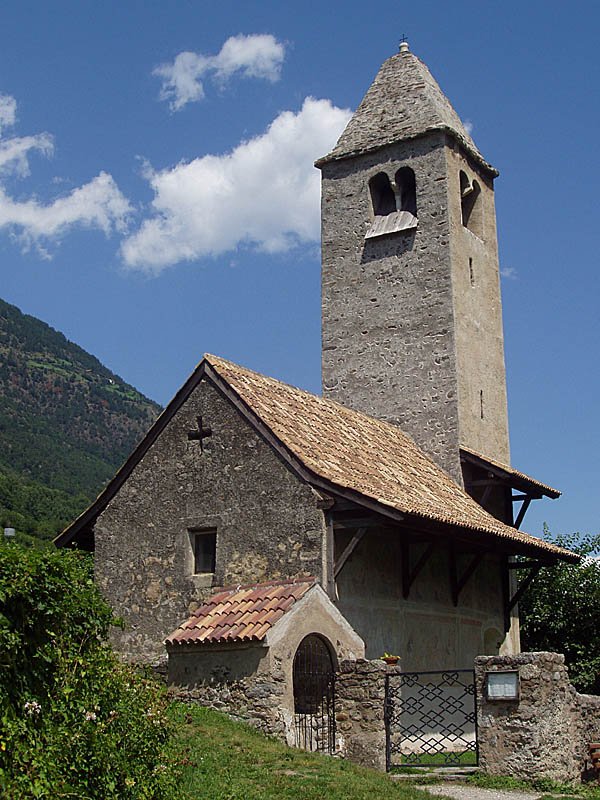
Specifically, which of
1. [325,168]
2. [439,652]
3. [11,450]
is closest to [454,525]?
[439,652]

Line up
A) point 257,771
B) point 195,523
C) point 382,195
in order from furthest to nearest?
1. point 382,195
2. point 195,523
3. point 257,771

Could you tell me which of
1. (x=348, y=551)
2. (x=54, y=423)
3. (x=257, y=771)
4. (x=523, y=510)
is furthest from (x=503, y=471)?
(x=54, y=423)

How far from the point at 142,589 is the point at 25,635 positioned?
9.77 meters

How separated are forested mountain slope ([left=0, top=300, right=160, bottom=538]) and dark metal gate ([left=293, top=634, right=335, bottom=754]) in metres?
25.7

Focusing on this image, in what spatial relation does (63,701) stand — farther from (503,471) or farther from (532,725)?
(503,471)

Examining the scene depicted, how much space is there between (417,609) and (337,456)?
10.1ft

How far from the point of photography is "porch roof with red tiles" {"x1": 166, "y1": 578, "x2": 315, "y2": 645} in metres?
14.4

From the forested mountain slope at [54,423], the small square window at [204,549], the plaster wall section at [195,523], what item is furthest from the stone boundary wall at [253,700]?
the forested mountain slope at [54,423]

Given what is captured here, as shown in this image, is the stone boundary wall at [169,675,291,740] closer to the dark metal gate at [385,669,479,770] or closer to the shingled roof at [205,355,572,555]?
the dark metal gate at [385,669,479,770]

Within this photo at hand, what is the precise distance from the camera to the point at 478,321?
23.7 meters

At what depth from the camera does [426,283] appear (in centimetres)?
2295

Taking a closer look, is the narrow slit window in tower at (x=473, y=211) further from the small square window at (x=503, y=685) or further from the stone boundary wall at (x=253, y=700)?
the stone boundary wall at (x=253, y=700)

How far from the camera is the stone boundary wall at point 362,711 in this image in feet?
45.9

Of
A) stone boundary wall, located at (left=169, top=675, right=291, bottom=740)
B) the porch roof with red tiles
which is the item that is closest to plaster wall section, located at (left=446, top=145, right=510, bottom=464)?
the porch roof with red tiles
